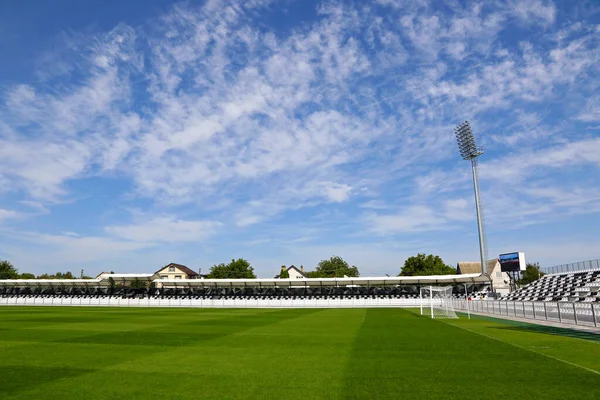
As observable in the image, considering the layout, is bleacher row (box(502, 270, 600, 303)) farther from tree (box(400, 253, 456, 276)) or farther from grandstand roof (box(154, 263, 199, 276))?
grandstand roof (box(154, 263, 199, 276))

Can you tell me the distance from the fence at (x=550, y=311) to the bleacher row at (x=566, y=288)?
7.29 metres

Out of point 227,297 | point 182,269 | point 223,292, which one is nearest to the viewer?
point 227,297

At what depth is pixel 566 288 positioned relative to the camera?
41.9m

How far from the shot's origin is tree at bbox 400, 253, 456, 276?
92.1 m

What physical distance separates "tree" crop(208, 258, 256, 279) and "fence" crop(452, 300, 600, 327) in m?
75.1

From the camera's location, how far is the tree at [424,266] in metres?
92.1

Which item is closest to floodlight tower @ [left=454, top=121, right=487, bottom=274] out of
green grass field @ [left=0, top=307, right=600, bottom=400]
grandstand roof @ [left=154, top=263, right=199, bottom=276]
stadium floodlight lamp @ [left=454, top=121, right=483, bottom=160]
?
stadium floodlight lamp @ [left=454, top=121, right=483, bottom=160]

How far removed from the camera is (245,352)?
13250 mm

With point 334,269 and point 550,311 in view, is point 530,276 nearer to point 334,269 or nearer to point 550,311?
point 334,269

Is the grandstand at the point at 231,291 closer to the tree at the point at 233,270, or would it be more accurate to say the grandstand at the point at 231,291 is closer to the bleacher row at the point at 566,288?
the bleacher row at the point at 566,288

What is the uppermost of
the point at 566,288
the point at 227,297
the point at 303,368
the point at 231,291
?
the point at 566,288

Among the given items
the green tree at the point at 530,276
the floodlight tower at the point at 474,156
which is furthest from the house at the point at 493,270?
the floodlight tower at the point at 474,156

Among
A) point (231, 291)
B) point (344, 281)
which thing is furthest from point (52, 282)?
point (344, 281)

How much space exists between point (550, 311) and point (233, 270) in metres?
86.4
